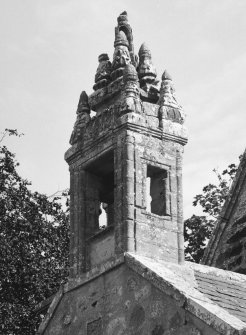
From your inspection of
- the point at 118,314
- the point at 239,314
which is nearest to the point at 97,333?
the point at 118,314

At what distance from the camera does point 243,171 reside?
659 inches

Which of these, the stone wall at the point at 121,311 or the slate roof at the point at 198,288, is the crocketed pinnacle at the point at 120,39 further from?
the stone wall at the point at 121,311

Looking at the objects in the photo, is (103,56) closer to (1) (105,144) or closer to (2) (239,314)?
(1) (105,144)

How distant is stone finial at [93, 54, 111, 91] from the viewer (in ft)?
45.5

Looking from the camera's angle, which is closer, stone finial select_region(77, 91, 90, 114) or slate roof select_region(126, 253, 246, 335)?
slate roof select_region(126, 253, 246, 335)

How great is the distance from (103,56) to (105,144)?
160 cm

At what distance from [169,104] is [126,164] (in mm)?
1224

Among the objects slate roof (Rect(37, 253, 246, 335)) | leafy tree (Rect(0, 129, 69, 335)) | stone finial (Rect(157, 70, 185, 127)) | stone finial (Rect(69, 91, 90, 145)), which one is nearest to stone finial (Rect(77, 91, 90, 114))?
stone finial (Rect(69, 91, 90, 145))

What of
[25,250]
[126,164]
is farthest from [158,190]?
[25,250]

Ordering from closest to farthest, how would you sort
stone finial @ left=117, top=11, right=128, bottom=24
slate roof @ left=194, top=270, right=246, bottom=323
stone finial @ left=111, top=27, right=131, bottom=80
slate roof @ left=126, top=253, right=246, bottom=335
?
1. slate roof @ left=126, top=253, right=246, bottom=335
2. slate roof @ left=194, top=270, right=246, bottom=323
3. stone finial @ left=111, top=27, right=131, bottom=80
4. stone finial @ left=117, top=11, right=128, bottom=24

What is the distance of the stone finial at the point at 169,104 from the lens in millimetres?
13305

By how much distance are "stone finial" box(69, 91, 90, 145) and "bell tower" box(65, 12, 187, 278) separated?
0.01 metres

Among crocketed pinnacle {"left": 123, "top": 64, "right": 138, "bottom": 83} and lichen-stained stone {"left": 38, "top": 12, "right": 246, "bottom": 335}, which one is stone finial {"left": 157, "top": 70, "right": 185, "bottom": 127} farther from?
crocketed pinnacle {"left": 123, "top": 64, "right": 138, "bottom": 83}

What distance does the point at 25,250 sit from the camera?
21875 millimetres
